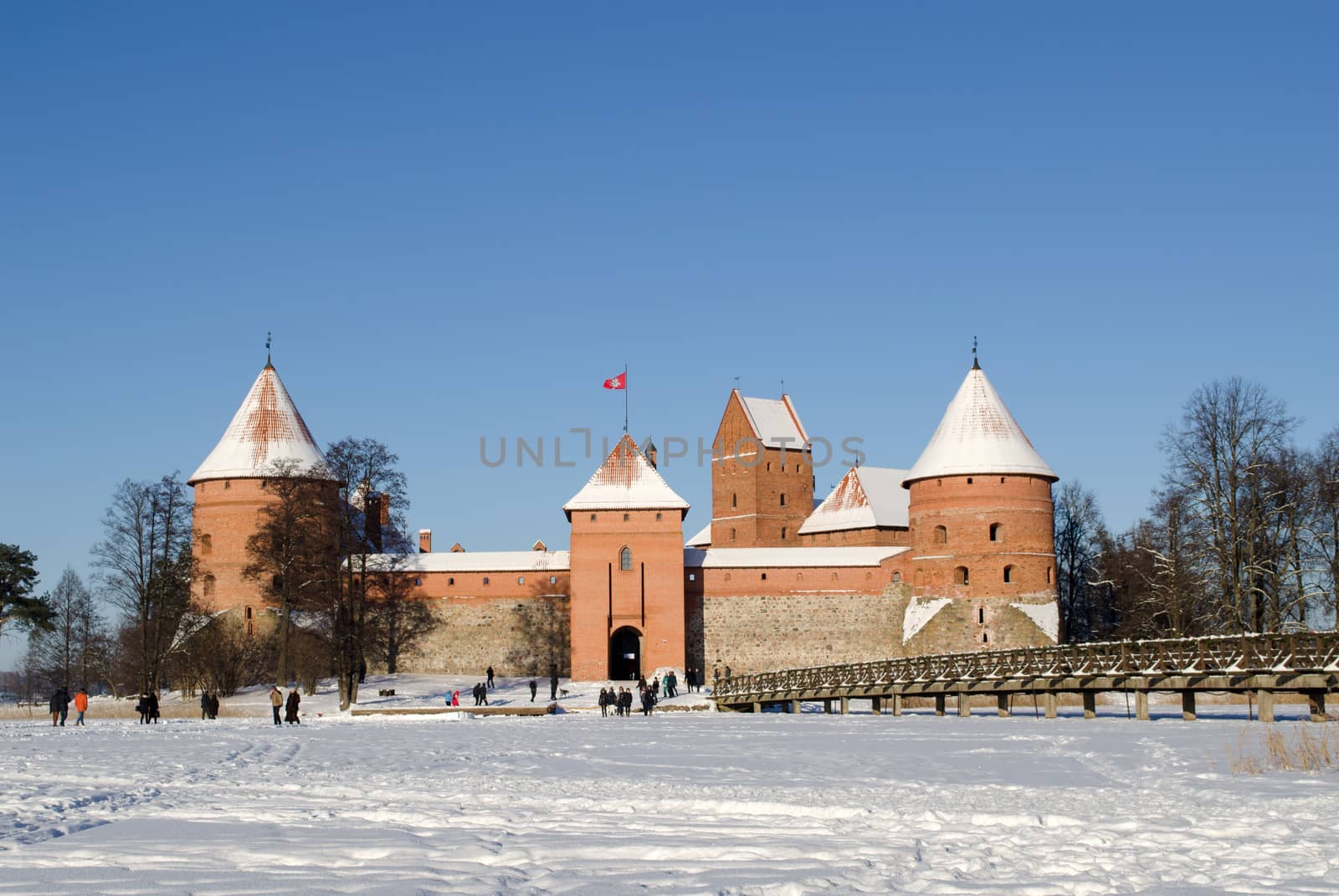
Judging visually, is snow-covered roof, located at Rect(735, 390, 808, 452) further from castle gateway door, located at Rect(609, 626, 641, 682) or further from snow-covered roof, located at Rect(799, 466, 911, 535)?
castle gateway door, located at Rect(609, 626, 641, 682)

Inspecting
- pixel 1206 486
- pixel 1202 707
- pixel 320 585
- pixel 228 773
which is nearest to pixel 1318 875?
pixel 228 773

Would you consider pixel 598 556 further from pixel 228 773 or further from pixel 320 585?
pixel 228 773

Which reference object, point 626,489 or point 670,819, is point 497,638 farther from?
point 670,819

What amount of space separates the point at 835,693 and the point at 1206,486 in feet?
31.6

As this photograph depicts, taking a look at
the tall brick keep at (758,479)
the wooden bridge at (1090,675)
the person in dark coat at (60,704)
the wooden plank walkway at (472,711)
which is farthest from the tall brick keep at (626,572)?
the tall brick keep at (758,479)

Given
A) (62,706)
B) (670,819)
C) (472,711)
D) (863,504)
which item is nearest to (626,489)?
(472,711)

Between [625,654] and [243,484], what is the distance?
11567 mm

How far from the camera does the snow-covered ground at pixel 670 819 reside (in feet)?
22.7

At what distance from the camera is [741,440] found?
55.8m

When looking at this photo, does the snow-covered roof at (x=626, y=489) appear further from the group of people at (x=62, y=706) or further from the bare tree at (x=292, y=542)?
the group of people at (x=62, y=706)

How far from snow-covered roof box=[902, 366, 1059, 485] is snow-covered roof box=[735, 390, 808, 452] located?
17753mm

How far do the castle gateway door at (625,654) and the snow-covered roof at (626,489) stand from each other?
3.24 m

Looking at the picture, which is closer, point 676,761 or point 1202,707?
point 676,761

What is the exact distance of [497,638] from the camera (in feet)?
127
